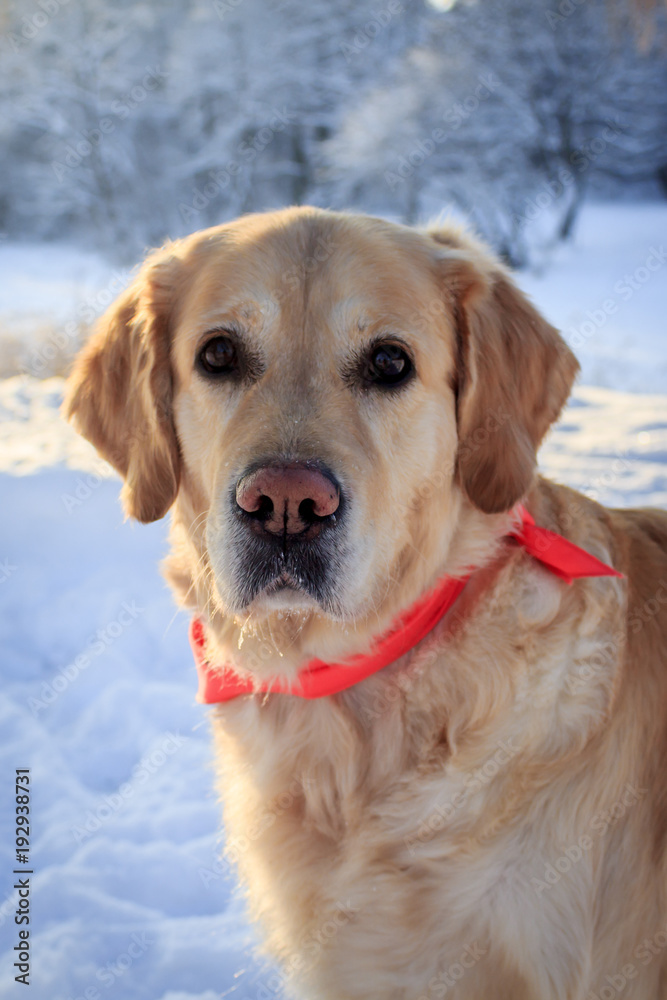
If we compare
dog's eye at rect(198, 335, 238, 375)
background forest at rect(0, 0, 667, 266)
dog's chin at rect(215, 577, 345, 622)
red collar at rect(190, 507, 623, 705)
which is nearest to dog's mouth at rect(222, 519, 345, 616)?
dog's chin at rect(215, 577, 345, 622)

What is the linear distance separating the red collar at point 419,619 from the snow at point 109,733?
978mm

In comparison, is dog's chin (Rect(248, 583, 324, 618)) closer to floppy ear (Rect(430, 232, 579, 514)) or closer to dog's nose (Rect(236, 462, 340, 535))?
dog's nose (Rect(236, 462, 340, 535))

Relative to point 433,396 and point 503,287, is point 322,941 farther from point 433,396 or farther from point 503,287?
point 503,287

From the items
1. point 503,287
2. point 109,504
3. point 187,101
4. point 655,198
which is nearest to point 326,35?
point 187,101

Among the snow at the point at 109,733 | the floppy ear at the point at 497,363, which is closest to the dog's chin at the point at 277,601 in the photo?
the floppy ear at the point at 497,363

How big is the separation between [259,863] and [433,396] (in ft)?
4.53

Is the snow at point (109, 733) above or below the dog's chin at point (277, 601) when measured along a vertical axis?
below

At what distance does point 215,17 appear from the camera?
2050cm

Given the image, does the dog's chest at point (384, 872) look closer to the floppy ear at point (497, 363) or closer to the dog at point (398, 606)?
the dog at point (398, 606)

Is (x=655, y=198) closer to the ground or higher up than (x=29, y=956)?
higher up

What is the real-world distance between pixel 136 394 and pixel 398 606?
1.03 m

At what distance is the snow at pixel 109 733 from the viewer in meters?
2.35

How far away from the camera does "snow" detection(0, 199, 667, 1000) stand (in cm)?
235

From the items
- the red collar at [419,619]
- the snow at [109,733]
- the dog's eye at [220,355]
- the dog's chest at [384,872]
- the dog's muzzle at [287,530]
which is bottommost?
the snow at [109,733]
